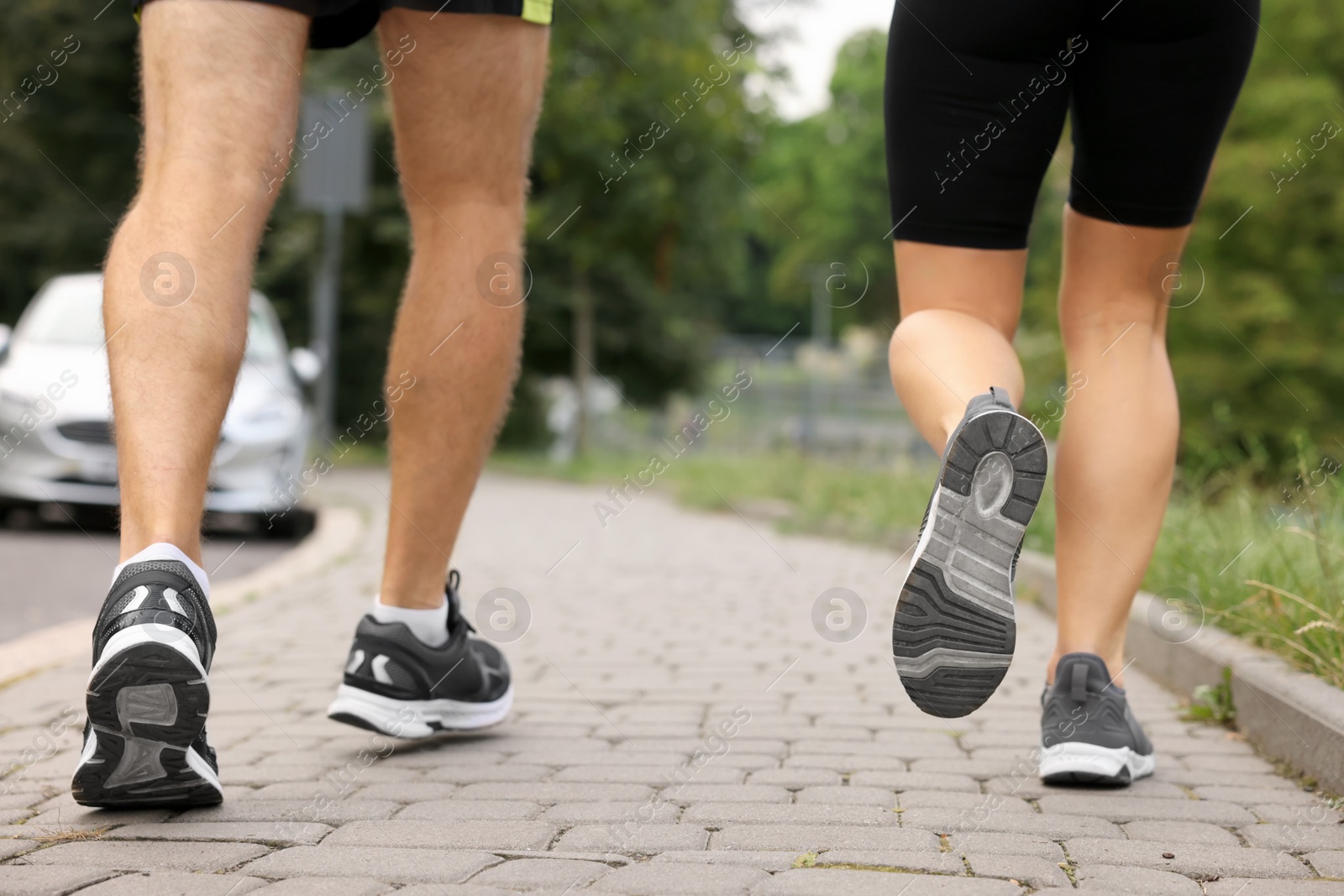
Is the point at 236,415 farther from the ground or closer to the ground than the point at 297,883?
farther from the ground

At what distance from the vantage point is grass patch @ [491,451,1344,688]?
3148 mm

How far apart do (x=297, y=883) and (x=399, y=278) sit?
22.5 m

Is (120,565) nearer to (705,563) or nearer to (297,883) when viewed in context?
(297,883)

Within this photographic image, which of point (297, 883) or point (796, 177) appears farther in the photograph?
point (796, 177)

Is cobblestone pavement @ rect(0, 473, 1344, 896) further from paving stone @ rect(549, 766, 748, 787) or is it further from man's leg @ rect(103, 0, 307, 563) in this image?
man's leg @ rect(103, 0, 307, 563)

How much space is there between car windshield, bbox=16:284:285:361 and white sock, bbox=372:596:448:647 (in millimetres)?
6349

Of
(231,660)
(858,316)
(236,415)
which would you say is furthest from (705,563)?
(858,316)

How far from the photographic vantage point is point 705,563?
23.8ft

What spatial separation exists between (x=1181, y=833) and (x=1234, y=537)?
2.73 m

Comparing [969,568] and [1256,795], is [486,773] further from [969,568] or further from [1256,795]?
[1256,795]

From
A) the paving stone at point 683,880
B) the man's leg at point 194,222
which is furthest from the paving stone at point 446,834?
the man's leg at point 194,222

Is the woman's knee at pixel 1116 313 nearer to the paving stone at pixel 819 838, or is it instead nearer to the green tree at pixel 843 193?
the paving stone at pixel 819 838

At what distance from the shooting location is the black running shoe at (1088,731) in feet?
7.85

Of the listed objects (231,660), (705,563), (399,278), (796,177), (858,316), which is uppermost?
(796,177)
